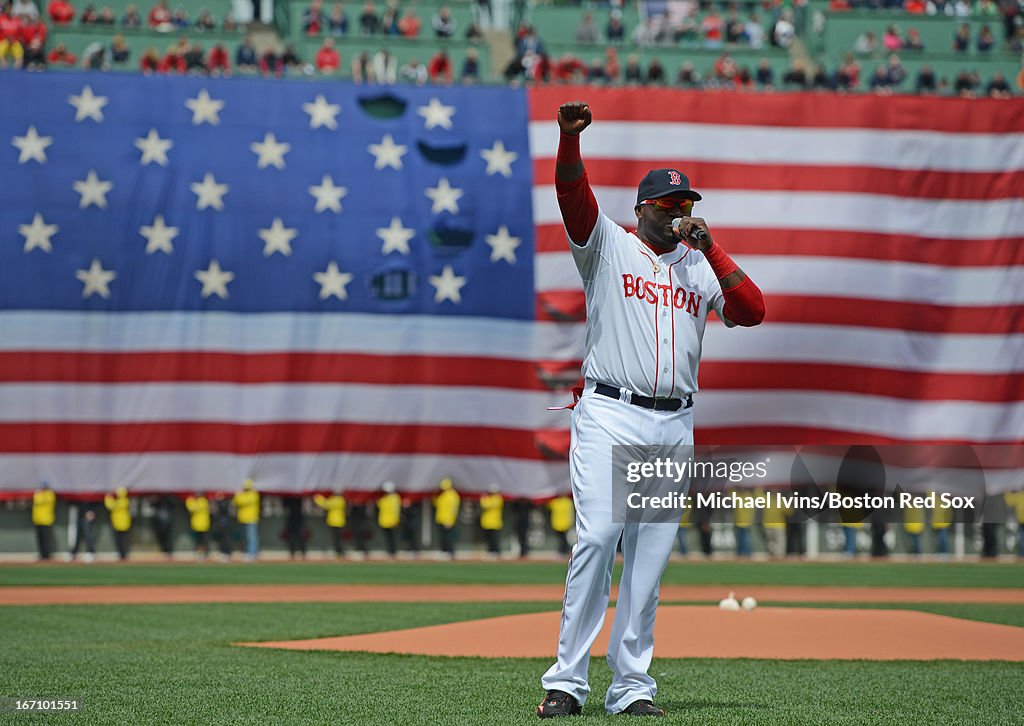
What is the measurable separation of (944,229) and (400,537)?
38.3 ft

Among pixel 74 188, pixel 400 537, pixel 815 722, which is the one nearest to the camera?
pixel 815 722

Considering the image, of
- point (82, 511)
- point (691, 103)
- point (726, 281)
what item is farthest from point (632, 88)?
point (726, 281)

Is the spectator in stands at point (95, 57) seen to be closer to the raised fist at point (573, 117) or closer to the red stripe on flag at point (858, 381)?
the red stripe on flag at point (858, 381)

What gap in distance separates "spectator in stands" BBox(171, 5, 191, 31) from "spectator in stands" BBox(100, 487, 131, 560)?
10.0m

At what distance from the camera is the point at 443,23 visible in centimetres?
2795

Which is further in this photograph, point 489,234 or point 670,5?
point 670,5

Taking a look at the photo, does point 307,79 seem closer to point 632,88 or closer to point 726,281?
point 632,88

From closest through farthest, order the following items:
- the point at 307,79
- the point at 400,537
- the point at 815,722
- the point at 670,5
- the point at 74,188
Result: the point at 815,722, the point at 74,188, the point at 307,79, the point at 400,537, the point at 670,5

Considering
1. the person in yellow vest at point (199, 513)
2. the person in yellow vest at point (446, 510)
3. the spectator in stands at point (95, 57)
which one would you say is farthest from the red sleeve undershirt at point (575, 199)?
the spectator in stands at point (95, 57)

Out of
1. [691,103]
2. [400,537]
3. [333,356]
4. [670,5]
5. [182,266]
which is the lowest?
[400,537]

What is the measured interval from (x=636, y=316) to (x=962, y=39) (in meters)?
25.9

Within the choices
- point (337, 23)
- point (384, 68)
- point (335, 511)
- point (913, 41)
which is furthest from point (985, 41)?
point (335, 511)

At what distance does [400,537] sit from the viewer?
26.2 metres

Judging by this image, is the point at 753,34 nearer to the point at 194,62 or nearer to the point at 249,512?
the point at 194,62
